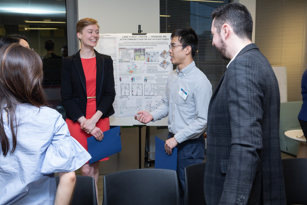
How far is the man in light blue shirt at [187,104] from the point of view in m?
1.87

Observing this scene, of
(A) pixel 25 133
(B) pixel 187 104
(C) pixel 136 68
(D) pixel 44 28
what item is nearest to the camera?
(A) pixel 25 133

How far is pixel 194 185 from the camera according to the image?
1.63 metres

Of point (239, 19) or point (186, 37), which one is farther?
point (186, 37)

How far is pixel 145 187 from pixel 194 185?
327 mm

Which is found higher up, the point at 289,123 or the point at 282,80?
the point at 282,80

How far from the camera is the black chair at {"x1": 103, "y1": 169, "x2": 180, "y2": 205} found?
1.51 meters

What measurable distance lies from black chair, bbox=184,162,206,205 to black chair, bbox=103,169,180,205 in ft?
0.25

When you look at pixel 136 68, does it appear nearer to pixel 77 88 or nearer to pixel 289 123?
pixel 77 88

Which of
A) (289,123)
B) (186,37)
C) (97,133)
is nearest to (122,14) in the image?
(186,37)

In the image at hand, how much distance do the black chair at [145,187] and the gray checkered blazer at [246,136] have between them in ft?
1.57

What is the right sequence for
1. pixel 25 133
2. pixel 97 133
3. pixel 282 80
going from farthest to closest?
pixel 282 80
pixel 97 133
pixel 25 133

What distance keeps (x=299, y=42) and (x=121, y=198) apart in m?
4.59

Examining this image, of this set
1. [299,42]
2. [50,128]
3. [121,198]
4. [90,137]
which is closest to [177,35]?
[90,137]

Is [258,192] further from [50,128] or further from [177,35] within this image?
[177,35]
